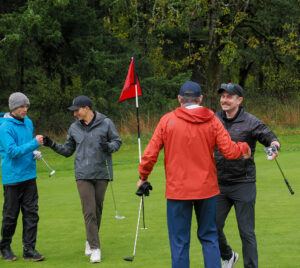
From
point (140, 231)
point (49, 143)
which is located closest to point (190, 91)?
point (49, 143)

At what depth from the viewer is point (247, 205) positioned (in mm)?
5547

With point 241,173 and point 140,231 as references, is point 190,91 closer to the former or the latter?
point 241,173

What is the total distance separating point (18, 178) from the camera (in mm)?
6750

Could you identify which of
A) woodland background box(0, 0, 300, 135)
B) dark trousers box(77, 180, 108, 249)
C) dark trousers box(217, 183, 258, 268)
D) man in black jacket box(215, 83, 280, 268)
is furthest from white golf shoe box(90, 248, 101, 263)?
woodland background box(0, 0, 300, 135)

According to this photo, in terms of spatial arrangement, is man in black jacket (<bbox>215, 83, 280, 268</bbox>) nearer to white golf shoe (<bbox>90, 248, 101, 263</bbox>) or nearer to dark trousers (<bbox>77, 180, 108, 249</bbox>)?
white golf shoe (<bbox>90, 248, 101, 263</bbox>)

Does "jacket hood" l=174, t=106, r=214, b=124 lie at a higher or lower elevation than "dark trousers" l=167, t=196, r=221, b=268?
higher

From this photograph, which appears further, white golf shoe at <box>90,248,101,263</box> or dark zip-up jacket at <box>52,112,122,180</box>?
dark zip-up jacket at <box>52,112,122,180</box>

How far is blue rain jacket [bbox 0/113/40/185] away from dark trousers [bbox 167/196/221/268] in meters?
2.22

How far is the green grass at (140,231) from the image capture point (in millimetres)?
6523

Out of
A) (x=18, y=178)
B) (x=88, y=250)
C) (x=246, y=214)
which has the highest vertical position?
(x=18, y=178)

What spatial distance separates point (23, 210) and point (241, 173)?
108 inches

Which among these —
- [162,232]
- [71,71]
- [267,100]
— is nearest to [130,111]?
[71,71]

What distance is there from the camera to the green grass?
6.52 meters

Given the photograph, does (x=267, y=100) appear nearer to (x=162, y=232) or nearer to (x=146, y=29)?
(x=146, y=29)
